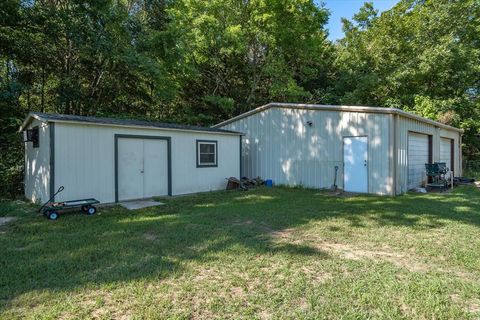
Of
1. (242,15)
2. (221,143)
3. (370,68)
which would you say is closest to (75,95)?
(221,143)

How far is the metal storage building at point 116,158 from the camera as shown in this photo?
7.04 m

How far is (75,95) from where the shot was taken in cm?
1344

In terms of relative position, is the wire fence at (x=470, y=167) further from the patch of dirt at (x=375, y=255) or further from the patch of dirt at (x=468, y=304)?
the patch of dirt at (x=468, y=304)

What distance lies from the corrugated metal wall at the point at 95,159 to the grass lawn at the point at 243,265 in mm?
1121

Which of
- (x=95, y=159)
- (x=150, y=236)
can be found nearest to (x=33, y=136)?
(x=95, y=159)

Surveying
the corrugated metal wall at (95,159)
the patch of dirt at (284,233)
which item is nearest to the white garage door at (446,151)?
the corrugated metal wall at (95,159)

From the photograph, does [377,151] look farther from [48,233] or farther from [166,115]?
[166,115]

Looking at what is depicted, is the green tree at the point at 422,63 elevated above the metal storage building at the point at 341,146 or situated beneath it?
elevated above

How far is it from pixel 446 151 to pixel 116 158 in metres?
14.5

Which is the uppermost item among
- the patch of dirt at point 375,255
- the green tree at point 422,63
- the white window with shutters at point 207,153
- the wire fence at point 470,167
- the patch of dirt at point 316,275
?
the green tree at point 422,63

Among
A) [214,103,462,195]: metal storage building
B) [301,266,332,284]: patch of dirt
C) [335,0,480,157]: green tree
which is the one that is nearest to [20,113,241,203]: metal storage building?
[214,103,462,195]: metal storage building

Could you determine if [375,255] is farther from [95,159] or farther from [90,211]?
[95,159]

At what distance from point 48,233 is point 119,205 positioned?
2537mm

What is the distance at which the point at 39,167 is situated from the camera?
7.54 metres
